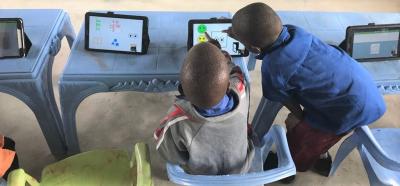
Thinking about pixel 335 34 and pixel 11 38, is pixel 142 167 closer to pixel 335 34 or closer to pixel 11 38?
pixel 11 38

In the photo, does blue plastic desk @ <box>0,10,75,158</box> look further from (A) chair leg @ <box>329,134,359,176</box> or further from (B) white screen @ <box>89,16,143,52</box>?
(A) chair leg @ <box>329,134,359,176</box>

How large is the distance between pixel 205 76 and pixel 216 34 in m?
0.64

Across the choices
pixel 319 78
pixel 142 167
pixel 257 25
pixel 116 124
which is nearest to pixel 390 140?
pixel 319 78

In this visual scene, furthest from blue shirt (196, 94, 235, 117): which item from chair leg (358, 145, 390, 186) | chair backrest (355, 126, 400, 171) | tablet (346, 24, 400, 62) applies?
tablet (346, 24, 400, 62)

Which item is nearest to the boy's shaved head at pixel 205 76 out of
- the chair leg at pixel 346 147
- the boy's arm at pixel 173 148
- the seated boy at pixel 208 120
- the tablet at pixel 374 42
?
the seated boy at pixel 208 120

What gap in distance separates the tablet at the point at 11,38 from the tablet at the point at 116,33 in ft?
0.81

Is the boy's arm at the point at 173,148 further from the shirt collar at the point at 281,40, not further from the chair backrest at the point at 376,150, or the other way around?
the chair backrest at the point at 376,150

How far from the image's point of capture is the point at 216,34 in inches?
62.0

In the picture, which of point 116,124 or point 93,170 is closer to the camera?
point 93,170

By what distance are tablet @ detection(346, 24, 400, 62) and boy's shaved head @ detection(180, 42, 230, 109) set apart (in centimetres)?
77

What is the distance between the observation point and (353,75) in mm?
1306

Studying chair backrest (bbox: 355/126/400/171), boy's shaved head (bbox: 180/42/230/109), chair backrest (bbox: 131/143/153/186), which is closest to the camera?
boy's shaved head (bbox: 180/42/230/109)

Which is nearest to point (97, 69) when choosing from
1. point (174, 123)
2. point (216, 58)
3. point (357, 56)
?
point (174, 123)

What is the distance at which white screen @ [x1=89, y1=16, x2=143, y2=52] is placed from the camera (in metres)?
1.56
